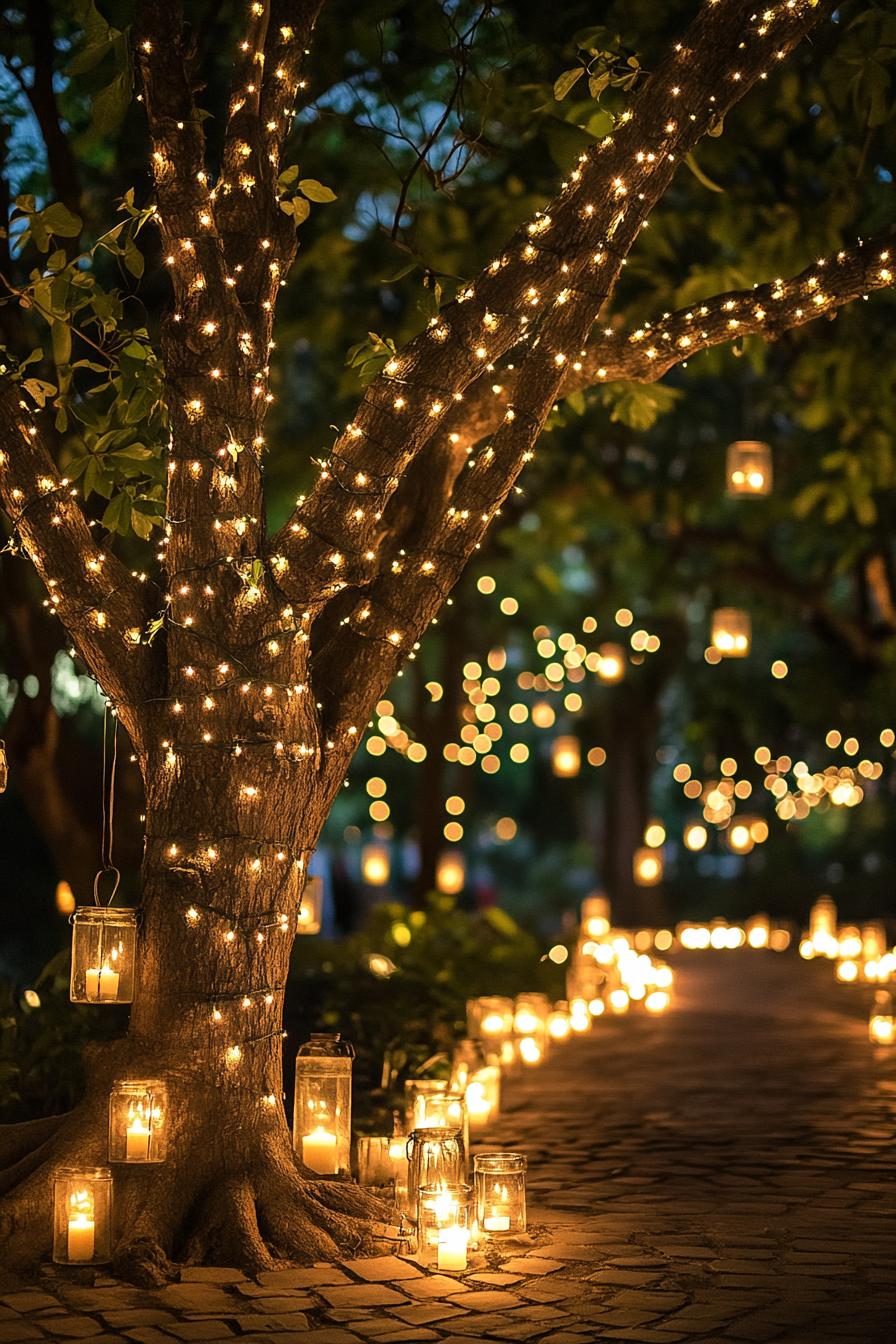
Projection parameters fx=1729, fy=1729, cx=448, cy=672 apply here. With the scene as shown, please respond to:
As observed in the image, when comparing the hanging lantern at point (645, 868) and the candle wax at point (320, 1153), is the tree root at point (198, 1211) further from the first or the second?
the hanging lantern at point (645, 868)

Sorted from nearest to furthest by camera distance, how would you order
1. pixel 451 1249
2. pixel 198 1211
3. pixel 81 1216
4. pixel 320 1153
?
1. pixel 81 1216
2. pixel 451 1249
3. pixel 198 1211
4. pixel 320 1153

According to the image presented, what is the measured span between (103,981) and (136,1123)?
24.8 inches

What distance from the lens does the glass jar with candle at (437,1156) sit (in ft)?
21.4

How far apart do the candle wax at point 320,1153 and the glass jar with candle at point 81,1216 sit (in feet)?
3.73

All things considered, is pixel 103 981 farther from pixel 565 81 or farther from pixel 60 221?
pixel 565 81

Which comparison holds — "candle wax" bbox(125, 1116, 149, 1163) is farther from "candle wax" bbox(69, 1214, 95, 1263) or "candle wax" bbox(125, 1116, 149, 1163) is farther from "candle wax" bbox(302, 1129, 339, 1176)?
"candle wax" bbox(302, 1129, 339, 1176)

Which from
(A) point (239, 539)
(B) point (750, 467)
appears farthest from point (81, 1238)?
(B) point (750, 467)

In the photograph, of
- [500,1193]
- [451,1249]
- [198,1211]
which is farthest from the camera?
[500,1193]

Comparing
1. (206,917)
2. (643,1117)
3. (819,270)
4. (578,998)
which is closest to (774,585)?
(578,998)

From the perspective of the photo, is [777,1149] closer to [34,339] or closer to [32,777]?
[32,777]

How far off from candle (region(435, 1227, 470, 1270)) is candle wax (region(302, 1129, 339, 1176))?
3.18 feet

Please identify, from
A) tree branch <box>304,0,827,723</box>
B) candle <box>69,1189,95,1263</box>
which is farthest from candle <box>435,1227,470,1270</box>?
tree branch <box>304,0,827,723</box>

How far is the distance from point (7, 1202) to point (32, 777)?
4179 mm

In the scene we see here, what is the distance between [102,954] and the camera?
6.57 metres
